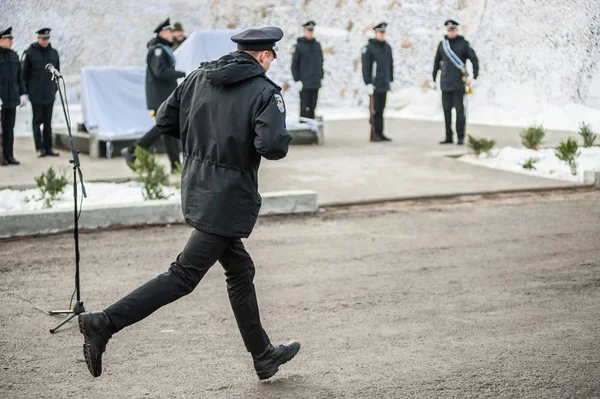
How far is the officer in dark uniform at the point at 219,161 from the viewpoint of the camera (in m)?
4.63

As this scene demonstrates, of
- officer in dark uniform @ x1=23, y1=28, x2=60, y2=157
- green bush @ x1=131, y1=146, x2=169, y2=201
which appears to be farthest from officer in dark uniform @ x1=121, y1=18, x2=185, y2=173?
officer in dark uniform @ x1=23, y1=28, x2=60, y2=157

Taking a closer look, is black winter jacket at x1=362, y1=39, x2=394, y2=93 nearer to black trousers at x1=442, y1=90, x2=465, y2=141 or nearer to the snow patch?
black trousers at x1=442, y1=90, x2=465, y2=141

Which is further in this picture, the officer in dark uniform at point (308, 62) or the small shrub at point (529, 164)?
the officer in dark uniform at point (308, 62)

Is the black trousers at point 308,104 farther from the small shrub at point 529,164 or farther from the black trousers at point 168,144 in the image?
the black trousers at point 168,144

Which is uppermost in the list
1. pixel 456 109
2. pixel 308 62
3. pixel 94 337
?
pixel 308 62

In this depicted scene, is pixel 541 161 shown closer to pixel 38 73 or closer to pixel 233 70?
pixel 38 73

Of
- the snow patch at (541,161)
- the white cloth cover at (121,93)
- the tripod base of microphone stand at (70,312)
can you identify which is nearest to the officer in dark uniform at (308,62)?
the white cloth cover at (121,93)

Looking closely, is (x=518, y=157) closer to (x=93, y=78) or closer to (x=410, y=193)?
(x=410, y=193)

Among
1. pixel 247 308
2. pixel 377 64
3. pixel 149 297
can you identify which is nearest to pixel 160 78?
pixel 377 64

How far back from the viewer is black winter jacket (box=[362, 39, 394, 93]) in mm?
16594

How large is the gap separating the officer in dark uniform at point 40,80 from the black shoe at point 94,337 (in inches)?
378

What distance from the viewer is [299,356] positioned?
210 inches

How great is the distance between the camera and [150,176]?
10.0 m

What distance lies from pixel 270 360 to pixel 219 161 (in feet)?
3.27
